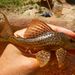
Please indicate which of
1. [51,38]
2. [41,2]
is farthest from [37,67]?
[41,2]

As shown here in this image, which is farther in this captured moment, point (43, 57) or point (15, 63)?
point (15, 63)

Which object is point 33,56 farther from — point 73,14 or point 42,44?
point 73,14

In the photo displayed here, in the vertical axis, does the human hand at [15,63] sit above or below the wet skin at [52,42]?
below

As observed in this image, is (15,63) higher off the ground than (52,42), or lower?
lower

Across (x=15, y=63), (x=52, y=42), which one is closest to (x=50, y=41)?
(x=52, y=42)

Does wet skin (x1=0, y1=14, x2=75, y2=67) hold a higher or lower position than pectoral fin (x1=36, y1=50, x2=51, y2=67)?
higher

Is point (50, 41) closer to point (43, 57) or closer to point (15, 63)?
point (43, 57)

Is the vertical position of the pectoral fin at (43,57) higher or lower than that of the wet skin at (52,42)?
lower

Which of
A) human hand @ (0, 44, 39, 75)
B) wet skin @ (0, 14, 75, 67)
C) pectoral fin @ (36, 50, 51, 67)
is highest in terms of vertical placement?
wet skin @ (0, 14, 75, 67)

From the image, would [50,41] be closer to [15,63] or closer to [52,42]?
[52,42]

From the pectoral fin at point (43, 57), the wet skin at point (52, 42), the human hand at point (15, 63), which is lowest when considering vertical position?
the human hand at point (15, 63)

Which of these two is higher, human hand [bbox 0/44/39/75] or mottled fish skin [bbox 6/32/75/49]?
mottled fish skin [bbox 6/32/75/49]
